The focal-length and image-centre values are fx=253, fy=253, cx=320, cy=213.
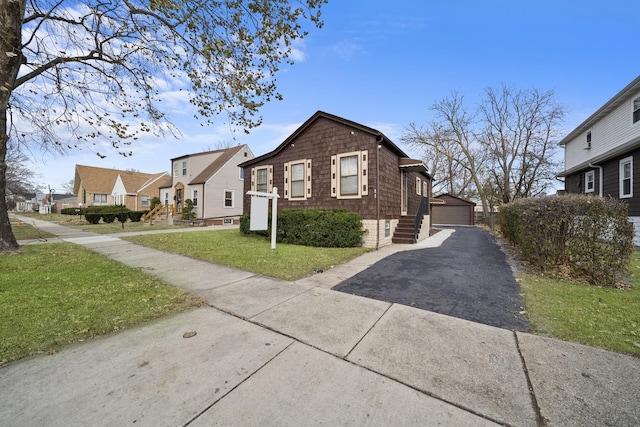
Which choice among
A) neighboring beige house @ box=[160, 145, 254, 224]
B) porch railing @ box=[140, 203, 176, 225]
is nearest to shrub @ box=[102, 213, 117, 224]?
porch railing @ box=[140, 203, 176, 225]

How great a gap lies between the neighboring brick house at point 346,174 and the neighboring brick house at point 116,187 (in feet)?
89.0

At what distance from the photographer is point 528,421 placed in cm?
173

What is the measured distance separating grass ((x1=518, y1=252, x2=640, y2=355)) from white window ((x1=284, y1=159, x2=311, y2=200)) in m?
8.15

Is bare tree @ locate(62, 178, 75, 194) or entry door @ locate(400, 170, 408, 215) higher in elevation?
bare tree @ locate(62, 178, 75, 194)

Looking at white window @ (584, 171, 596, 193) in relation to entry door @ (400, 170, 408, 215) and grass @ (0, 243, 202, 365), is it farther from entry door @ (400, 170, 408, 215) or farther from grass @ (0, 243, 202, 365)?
grass @ (0, 243, 202, 365)

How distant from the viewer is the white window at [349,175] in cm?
981

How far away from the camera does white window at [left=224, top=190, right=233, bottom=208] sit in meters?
21.2

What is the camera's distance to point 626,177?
11188 mm

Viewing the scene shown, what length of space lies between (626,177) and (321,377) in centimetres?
1652

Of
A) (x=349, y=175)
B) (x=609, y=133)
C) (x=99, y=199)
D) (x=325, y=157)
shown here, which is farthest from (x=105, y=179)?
(x=609, y=133)

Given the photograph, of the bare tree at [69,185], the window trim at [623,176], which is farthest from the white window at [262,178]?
the bare tree at [69,185]

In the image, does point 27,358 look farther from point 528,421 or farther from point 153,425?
point 528,421

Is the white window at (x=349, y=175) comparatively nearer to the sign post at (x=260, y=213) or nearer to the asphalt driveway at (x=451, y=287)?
the sign post at (x=260, y=213)

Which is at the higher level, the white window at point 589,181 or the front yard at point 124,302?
the white window at point 589,181
